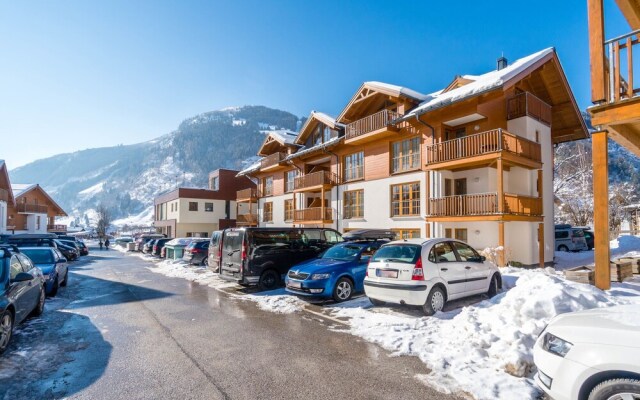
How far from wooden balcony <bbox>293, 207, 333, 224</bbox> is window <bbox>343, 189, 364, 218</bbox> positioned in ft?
4.57

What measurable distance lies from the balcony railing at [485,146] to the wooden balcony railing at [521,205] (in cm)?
187

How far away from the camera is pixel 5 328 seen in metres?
5.54

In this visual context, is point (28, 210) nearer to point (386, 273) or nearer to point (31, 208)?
point (31, 208)

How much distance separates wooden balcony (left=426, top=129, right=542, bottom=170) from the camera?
1512 centimetres

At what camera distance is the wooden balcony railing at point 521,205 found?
49.9 feet

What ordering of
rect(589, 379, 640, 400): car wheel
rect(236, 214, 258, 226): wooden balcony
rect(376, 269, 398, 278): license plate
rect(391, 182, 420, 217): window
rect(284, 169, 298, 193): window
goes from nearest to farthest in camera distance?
rect(589, 379, 640, 400): car wheel < rect(376, 269, 398, 278): license plate < rect(391, 182, 420, 217): window < rect(284, 169, 298, 193): window < rect(236, 214, 258, 226): wooden balcony

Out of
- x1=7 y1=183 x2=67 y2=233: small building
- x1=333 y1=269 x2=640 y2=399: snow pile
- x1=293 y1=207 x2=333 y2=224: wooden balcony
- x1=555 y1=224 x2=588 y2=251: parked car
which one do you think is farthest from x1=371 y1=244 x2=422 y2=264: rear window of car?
x1=7 y1=183 x2=67 y2=233: small building

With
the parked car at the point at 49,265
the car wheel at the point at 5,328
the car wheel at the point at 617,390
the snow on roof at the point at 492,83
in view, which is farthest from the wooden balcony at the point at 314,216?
the car wheel at the point at 617,390

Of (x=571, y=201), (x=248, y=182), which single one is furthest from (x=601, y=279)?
(x=248, y=182)

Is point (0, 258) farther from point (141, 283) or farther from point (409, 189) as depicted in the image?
point (409, 189)

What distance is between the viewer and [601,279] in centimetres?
803

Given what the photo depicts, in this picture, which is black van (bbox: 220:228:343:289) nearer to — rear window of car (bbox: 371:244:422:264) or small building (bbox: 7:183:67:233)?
rear window of car (bbox: 371:244:422:264)

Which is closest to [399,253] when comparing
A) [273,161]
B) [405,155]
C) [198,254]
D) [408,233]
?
[408,233]

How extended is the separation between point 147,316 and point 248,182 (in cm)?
4193
